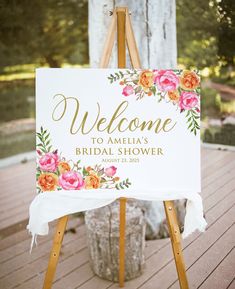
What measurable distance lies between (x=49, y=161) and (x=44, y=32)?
293 cm

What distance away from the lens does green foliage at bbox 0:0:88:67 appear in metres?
3.71

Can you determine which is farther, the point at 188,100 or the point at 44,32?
the point at 44,32

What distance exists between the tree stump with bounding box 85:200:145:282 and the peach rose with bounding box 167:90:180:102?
0.69m

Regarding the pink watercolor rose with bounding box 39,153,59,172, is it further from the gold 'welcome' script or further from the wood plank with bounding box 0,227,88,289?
the wood plank with bounding box 0,227,88,289

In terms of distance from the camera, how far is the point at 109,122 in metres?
1.58

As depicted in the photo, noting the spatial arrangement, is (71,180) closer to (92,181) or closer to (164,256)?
(92,181)

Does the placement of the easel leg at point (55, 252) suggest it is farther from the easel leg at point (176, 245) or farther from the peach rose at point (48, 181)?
the easel leg at point (176, 245)

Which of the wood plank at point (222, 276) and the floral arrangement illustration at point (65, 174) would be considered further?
the wood plank at point (222, 276)

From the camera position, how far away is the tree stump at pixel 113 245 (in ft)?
6.43

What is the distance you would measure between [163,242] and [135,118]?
3.62 feet

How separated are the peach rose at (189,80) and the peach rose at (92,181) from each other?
494 mm

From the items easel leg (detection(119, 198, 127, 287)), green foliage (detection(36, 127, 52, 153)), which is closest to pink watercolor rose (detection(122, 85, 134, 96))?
green foliage (detection(36, 127, 52, 153))

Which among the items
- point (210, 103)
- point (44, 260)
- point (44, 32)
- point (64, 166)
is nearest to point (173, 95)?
point (64, 166)

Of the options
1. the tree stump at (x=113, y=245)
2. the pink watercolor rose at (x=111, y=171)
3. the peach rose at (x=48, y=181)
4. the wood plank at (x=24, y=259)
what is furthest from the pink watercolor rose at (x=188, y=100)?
the wood plank at (x=24, y=259)
